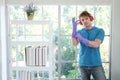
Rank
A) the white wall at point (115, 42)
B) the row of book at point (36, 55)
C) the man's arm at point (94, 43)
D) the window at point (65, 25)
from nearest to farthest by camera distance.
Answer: the man's arm at point (94, 43) < the row of book at point (36, 55) < the white wall at point (115, 42) < the window at point (65, 25)

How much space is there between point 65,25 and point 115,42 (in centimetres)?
81

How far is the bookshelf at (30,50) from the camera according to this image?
3385 millimetres

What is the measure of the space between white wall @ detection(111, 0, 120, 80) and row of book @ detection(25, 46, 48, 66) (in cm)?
105

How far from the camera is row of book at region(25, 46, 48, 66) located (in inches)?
133

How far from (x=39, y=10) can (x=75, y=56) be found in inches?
36.3

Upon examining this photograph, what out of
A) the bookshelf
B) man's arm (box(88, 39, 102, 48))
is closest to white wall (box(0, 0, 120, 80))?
the bookshelf

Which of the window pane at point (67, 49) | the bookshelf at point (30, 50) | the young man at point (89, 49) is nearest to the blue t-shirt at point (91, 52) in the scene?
the young man at point (89, 49)

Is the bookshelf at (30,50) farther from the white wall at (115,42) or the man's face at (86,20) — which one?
the white wall at (115,42)

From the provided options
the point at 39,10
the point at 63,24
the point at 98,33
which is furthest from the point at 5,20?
the point at 98,33

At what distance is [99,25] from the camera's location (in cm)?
382

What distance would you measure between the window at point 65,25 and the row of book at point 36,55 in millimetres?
507

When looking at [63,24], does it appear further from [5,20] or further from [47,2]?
[5,20]

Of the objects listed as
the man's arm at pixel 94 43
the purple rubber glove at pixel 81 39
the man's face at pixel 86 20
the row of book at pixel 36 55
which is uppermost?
the man's face at pixel 86 20

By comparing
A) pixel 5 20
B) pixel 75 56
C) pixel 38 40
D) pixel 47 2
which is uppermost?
pixel 47 2
